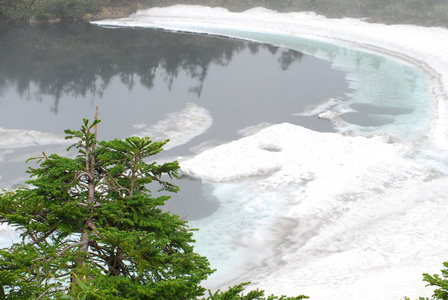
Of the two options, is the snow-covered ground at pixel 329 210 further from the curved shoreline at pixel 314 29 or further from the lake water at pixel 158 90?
the curved shoreline at pixel 314 29

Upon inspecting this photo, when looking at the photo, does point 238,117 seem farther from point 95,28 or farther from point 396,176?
point 95,28

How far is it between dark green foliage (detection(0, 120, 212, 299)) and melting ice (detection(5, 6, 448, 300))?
610 centimetres

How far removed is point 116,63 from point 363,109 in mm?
16699

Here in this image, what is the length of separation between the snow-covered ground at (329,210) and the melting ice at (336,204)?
3 centimetres

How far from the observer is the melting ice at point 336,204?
11.6m

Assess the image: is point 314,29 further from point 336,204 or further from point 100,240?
point 100,240

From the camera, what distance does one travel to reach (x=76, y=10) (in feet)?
169

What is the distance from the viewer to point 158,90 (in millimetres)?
28125

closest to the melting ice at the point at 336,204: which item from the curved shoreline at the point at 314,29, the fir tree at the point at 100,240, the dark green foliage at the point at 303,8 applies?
the curved shoreline at the point at 314,29

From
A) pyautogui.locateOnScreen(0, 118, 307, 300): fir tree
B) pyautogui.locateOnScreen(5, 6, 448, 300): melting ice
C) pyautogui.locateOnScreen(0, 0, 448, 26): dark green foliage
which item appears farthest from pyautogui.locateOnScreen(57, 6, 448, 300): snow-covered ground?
pyautogui.locateOnScreen(0, 0, 448, 26): dark green foliage

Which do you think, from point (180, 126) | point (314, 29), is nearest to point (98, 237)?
point (180, 126)

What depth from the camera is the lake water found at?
68.0 ft

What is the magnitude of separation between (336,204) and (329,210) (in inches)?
17.9

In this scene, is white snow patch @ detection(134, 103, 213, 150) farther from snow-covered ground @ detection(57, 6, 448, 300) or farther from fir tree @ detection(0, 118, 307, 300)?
fir tree @ detection(0, 118, 307, 300)
